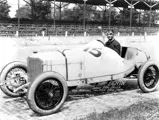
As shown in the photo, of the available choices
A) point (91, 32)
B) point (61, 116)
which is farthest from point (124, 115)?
point (91, 32)

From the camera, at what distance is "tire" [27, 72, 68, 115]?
16.0 feet

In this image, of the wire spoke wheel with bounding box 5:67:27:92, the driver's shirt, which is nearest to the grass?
the wire spoke wheel with bounding box 5:67:27:92

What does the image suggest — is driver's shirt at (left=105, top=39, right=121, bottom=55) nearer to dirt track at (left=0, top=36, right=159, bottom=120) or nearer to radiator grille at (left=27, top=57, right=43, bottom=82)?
dirt track at (left=0, top=36, right=159, bottom=120)

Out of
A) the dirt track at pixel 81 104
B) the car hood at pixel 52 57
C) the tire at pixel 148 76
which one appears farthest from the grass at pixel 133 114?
the tire at pixel 148 76

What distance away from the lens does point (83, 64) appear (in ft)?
19.5

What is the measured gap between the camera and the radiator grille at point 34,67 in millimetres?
5525

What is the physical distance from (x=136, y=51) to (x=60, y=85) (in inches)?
113

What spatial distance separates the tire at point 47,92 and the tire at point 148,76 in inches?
92.8

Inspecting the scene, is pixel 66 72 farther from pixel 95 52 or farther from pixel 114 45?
pixel 114 45

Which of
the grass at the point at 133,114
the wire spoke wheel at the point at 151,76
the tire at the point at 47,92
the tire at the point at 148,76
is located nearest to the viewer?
the grass at the point at 133,114

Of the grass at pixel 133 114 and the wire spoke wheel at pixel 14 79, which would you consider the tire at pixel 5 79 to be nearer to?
the wire spoke wheel at pixel 14 79

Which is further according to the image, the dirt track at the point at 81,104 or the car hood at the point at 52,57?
the car hood at the point at 52,57

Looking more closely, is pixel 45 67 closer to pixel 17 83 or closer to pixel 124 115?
pixel 17 83

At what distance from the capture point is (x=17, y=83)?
242 inches
